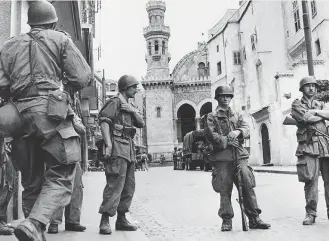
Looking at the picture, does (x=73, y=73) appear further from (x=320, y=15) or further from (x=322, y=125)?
(x=320, y=15)

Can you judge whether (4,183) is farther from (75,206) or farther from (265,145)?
(265,145)

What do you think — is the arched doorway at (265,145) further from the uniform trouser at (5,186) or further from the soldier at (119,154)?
the uniform trouser at (5,186)

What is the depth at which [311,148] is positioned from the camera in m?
5.28

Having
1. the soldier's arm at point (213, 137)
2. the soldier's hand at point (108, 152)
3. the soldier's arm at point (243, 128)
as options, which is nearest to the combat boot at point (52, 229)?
the soldier's hand at point (108, 152)

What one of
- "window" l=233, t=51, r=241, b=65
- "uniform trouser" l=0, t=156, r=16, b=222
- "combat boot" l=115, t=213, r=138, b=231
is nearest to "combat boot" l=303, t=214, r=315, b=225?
"combat boot" l=115, t=213, r=138, b=231

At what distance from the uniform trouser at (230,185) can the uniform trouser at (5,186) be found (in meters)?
2.48

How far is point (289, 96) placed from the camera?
23.6 metres

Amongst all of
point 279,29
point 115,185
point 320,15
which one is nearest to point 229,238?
point 115,185

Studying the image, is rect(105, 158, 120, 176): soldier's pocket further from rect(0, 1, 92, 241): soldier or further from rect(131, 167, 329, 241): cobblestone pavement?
rect(0, 1, 92, 241): soldier

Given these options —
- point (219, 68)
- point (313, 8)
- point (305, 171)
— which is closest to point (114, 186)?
point (305, 171)

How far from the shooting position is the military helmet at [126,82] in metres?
5.05

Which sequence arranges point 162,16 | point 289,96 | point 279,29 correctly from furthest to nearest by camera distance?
point 162,16
point 279,29
point 289,96

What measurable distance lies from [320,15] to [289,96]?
5127mm

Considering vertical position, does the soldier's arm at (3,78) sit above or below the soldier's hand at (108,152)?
above
